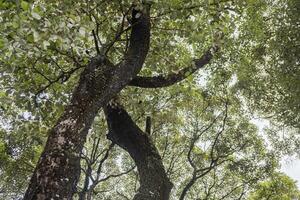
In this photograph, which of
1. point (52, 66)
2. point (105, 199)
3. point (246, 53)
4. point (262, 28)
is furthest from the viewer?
point (105, 199)

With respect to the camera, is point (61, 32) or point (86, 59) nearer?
point (61, 32)

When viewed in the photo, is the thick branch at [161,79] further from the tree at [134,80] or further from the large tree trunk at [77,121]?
the large tree trunk at [77,121]

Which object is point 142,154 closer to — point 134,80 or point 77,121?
point 134,80

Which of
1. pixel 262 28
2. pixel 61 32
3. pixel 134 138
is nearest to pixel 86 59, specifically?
pixel 134 138

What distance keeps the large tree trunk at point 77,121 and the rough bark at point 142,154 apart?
7.20 ft

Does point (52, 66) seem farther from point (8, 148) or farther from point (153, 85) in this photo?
point (8, 148)

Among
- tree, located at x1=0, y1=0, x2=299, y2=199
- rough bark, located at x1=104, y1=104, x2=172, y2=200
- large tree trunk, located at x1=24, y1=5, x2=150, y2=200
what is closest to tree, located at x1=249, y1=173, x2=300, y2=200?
tree, located at x1=0, y1=0, x2=299, y2=199

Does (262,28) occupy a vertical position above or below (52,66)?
above

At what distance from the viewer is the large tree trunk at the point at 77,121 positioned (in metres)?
5.88

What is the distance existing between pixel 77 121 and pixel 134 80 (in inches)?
131

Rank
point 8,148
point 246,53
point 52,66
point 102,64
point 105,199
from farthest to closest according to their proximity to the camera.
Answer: point 105,199 < point 8,148 < point 246,53 < point 52,66 < point 102,64

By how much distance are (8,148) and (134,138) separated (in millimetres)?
17284

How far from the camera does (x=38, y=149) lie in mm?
25250

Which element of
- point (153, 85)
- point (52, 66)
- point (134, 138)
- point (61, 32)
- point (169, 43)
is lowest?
point (61, 32)
